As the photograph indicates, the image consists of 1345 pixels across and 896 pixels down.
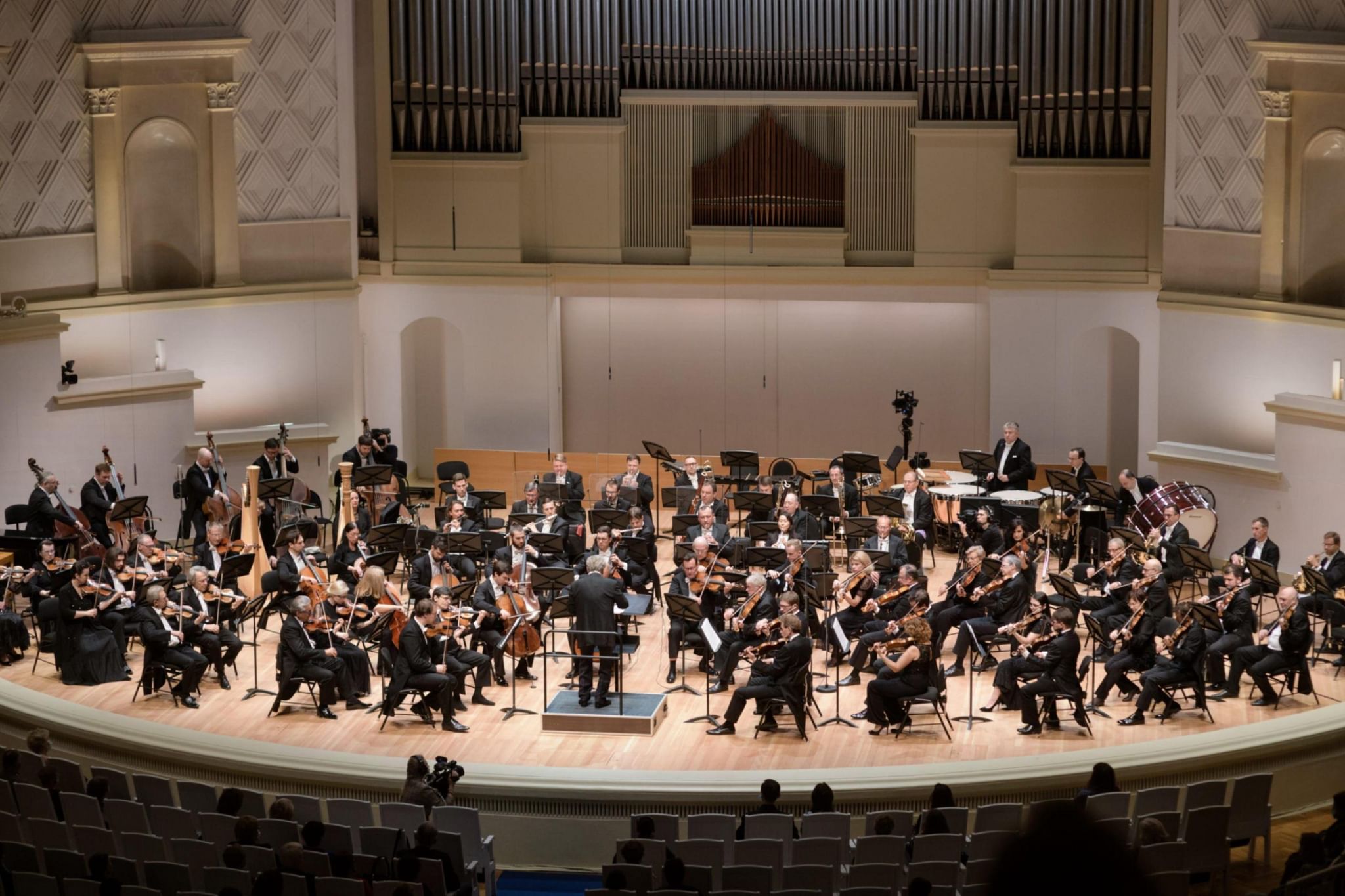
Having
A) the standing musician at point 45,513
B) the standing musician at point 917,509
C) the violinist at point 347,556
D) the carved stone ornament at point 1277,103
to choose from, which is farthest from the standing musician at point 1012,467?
the standing musician at point 45,513

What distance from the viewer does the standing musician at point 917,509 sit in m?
13.8

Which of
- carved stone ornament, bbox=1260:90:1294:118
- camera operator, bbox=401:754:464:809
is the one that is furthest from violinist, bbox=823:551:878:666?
carved stone ornament, bbox=1260:90:1294:118

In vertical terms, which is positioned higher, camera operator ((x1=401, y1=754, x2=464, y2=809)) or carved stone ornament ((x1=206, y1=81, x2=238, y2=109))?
carved stone ornament ((x1=206, y1=81, x2=238, y2=109))

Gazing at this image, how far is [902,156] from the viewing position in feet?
58.5

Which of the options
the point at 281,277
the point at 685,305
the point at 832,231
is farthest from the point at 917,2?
the point at 281,277

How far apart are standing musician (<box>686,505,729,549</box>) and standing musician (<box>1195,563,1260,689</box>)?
3.76 m

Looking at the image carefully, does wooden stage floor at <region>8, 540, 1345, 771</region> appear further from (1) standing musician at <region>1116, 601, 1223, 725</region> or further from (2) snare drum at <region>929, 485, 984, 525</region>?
(2) snare drum at <region>929, 485, 984, 525</region>

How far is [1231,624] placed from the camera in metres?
11.2

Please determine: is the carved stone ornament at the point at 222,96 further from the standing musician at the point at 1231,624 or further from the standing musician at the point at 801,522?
the standing musician at the point at 1231,624

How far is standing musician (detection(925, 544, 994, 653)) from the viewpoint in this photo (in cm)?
1189

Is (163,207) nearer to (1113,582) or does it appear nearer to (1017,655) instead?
(1017,655)

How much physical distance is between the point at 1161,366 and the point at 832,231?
3.99 meters

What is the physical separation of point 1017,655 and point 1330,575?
252 cm

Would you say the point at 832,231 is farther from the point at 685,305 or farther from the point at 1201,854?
the point at 1201,854
